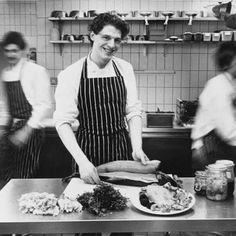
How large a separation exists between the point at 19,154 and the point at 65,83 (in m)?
1.29

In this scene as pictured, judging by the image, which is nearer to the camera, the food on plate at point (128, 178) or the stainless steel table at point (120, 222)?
the stainless steel table at point (120, 222)

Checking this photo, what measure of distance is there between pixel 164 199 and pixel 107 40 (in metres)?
1.03

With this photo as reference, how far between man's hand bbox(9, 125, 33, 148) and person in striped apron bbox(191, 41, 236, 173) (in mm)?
1355

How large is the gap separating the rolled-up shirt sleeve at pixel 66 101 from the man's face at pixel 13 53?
3.99 feet

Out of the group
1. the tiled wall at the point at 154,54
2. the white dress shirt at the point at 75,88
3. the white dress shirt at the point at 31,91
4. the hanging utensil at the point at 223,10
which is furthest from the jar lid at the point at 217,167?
the tiled wall at the point at 154,54

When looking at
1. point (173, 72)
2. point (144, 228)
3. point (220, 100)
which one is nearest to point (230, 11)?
point (220, 100)

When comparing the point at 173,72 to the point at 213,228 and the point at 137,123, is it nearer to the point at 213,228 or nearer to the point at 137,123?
the point at 137,123

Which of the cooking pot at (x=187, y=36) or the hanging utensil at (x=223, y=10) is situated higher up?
the cooking pot at (x=187, y=36)

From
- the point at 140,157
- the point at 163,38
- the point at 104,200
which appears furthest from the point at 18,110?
the point at 163,38

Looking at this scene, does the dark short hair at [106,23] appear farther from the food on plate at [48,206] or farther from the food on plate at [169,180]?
the food on plate at [48,206]

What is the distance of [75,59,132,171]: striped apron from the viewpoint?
2621mm

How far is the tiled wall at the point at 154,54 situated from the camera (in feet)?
17.3

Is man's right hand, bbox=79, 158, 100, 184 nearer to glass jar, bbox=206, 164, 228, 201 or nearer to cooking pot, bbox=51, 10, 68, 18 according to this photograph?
glass jar, bbox=206, 164, 228, 201

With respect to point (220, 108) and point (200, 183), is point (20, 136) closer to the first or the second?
point (220, 108)
